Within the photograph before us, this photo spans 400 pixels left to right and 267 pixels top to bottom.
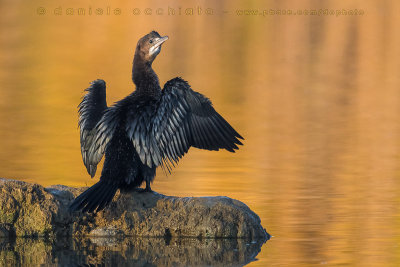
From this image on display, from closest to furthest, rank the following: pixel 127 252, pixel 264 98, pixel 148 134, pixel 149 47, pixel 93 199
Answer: pixel 127 252, pixel 93 199, pixel 148 134, pixel 149 47, pixel 264 98

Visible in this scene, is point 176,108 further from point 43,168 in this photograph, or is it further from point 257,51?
point 257,51

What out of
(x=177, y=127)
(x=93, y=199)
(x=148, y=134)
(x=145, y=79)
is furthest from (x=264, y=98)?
(x=93, y=199)

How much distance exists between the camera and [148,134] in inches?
364

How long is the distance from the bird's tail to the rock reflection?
294 millimetres

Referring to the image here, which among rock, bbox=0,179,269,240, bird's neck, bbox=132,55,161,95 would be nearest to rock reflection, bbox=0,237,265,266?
rock, bbox=0,179,269,240

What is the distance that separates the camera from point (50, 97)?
1981cm

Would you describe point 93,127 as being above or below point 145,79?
below

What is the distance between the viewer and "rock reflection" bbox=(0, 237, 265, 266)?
26.2 ft

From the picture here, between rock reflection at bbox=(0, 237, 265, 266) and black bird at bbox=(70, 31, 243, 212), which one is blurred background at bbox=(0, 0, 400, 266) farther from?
black bird at bbox=(70, 31, 243, 212)

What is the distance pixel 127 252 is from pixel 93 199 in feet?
2.06

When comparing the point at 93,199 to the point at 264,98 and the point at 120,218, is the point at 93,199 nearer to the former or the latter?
the point at 120,218

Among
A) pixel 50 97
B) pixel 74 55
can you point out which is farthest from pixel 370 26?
pixel 50 97

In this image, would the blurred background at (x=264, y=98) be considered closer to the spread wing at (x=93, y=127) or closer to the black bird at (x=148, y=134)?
the black bird at (x=148, y=134)

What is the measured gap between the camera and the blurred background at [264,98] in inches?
396
